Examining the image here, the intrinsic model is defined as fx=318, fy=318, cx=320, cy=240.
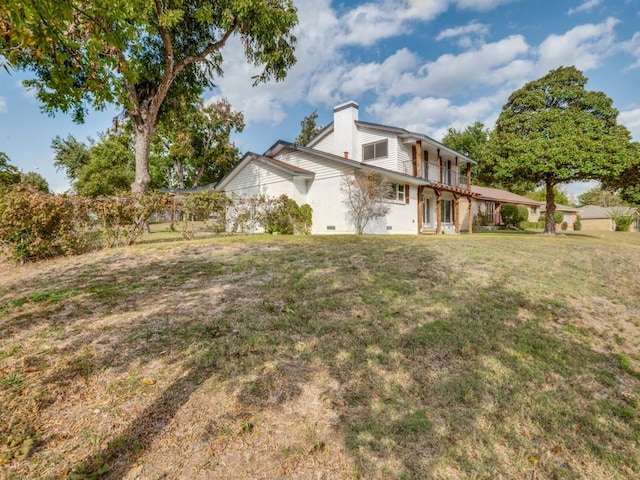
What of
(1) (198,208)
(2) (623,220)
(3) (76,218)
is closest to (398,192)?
(1) (198,208)

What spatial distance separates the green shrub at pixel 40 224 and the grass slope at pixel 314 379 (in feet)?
9.09

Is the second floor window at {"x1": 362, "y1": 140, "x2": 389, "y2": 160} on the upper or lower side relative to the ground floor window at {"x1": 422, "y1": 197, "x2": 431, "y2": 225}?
upper

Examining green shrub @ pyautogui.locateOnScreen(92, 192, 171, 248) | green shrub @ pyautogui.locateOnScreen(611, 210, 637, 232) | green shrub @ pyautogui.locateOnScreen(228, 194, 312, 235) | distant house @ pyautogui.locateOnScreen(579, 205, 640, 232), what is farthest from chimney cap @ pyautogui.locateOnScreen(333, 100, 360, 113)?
distant house @ pyautogui.locateOnScreen(579, 205, 640, 232)

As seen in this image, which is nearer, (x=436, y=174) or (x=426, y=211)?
(x=426, y=211)

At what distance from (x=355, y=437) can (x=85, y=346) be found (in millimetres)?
3347

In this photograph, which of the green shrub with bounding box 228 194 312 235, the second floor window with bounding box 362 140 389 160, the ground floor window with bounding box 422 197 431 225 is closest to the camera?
the green shrub with bounding box 228 194 312 235

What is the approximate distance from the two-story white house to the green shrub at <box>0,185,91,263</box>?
6980 millimetres

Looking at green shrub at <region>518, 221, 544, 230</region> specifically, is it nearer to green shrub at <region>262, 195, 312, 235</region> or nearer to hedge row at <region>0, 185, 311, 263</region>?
green shrub at <region>262, 195, 312, 235</region>

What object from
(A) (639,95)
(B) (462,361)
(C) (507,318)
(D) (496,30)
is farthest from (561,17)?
(B) (462,361)

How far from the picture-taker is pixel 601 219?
143 ft

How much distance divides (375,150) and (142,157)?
13733mm

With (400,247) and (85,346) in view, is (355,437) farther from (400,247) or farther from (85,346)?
(400,247)

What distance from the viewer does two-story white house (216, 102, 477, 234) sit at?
17.4 m

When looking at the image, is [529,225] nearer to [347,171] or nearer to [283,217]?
[347,171]
